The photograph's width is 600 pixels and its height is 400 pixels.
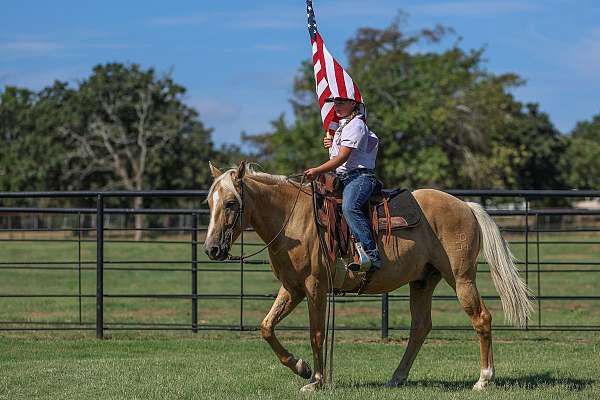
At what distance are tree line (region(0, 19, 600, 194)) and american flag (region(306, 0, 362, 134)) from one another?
126 feet

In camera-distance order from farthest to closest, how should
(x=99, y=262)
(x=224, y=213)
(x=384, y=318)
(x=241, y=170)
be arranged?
1. (x=384, y=318)
2. (x=99, y=262)
3. (x=241, y=170)
4. (x=224, y=213)

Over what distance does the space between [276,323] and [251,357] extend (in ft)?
7.76

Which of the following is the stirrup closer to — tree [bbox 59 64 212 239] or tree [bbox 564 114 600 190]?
tree [bbox 59 64 212 239]

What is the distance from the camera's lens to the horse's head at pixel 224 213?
7555 mm

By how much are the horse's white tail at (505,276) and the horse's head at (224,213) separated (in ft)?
7.97

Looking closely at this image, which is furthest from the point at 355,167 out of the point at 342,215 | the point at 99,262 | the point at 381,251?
the point at 99,262

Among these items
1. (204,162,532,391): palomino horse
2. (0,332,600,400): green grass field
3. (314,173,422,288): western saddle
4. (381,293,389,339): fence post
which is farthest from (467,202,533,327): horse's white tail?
(381,293,389,339): fence post

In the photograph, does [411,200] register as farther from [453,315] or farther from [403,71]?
[403,71]

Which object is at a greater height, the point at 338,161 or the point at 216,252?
the point at 338,161

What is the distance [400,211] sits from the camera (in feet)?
28.0

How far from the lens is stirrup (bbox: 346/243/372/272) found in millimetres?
8148

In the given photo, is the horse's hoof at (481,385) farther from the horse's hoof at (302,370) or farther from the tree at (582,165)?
the tree at (582,165)

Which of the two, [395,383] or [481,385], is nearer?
[481,385]

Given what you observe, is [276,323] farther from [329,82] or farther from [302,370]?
[329,82]
